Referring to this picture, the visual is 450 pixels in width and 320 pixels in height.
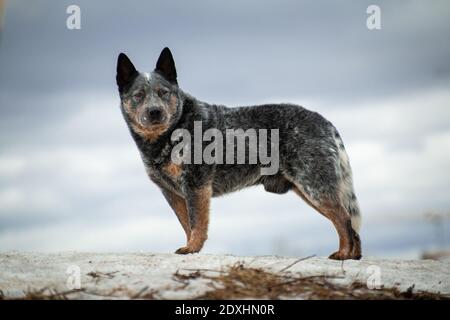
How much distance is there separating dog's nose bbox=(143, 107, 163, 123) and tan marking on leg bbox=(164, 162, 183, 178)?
26.7 inches

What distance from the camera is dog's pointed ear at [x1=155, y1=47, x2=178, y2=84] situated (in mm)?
8973

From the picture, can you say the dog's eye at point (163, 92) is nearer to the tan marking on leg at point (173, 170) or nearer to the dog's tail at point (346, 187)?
the tan marking on leg at point (173, 170)

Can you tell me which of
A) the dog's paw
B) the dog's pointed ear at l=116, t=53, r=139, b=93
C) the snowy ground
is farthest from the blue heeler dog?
the snowy ground

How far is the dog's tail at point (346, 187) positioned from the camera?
9018mm

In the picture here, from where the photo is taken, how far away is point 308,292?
5.42 meters

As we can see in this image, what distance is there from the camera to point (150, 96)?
8.70 meters

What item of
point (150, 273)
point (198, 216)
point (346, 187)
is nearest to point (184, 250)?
point (198, 216)

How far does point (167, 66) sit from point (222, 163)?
1.73 m

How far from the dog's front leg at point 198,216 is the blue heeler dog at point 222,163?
0.01m
